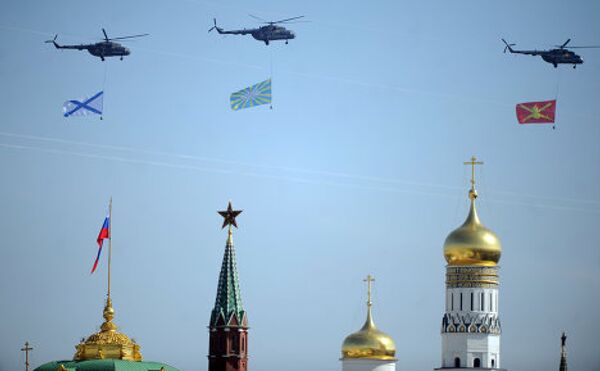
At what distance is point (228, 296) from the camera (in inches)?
5955

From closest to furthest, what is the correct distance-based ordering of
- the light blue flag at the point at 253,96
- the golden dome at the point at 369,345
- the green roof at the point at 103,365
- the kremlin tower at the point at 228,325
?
the green roof at the point at 103,365, the kremlin tower at the point at 228,325, the light blue flag at the point at 253,96, the golden dome at the point at 369,345

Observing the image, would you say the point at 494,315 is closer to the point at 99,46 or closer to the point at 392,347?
the point at 392,347

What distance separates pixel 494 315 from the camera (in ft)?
614

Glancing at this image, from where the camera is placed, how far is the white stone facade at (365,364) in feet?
599

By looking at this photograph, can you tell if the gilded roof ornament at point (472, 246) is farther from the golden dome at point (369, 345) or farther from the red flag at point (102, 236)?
the red flag at point (102, 236)

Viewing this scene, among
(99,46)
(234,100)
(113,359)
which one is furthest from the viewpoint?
(99,46)

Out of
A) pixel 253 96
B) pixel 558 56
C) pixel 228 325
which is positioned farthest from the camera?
pixel 558 56

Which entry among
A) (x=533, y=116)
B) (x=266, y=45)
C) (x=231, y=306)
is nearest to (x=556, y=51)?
(x=533, y=116)

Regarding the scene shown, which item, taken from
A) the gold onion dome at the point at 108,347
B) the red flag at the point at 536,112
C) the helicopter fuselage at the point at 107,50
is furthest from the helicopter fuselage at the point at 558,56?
the gold onion dome at the point at 108,347

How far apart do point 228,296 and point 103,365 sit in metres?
8.44

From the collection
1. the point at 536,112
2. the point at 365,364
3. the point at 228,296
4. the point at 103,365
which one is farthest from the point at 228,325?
the point at 365,364

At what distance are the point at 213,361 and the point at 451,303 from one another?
39.4 m

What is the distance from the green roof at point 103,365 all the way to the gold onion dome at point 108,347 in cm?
105

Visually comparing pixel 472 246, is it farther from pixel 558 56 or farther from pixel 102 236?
pixel 102 236
